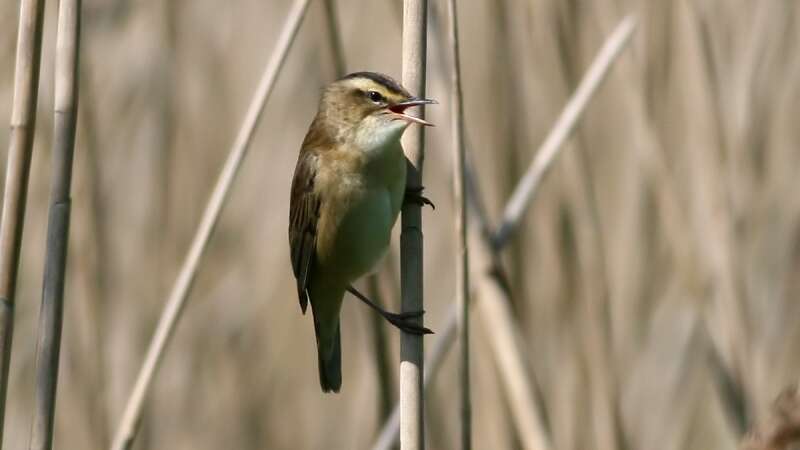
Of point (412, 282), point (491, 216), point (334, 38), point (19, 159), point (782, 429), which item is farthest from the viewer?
point (491, 216)

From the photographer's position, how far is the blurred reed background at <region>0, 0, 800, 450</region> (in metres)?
2.70

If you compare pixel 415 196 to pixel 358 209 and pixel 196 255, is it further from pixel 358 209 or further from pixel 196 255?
pixel 196 255

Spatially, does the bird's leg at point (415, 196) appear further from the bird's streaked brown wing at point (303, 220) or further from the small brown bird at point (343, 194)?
the bird's streaked brown wing at point (303, 220)

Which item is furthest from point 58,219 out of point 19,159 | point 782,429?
point 782,429

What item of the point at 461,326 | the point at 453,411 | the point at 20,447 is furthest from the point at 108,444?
the point at 461,326

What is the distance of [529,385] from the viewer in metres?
2.01

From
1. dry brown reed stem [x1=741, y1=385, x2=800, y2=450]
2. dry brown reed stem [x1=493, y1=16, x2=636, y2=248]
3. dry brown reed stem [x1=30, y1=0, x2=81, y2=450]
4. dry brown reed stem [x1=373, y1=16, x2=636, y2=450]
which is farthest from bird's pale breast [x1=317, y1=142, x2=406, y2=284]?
dry brown reed stem [x1=741, y1=385, x2=800, y2=450]

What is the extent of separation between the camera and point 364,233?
7.18 ft

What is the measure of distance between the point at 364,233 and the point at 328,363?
1.04 feet

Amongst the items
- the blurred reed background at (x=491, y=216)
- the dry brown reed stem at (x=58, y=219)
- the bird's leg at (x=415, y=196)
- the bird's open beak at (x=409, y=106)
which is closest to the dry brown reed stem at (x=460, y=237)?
the bird's open beak at (x=409, y=106)

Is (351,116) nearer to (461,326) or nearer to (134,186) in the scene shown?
(461,326)

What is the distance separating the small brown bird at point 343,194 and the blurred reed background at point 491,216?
24cm

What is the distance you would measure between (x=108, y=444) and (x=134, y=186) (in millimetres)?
805

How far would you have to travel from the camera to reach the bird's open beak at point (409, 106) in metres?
1.75
